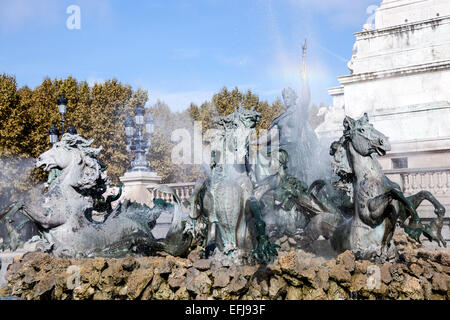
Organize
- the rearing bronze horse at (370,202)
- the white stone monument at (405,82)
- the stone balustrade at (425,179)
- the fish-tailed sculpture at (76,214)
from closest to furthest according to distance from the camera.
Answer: the rearing bronze horse at (370,202) → the fish-tailed sculpture at (76,214) → the stone balustrade at (425,179) → the white stone monument at (405,82)

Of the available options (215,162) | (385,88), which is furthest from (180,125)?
(215,162)

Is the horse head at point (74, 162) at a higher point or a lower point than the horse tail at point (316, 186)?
higher

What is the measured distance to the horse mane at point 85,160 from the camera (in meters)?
6.44

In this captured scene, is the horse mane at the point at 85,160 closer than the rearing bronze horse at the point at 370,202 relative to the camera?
No

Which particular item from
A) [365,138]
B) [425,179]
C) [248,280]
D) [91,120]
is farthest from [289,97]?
[91,120]

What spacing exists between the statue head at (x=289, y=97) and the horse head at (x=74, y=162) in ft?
12.0

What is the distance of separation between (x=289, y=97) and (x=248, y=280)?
4.96 metres

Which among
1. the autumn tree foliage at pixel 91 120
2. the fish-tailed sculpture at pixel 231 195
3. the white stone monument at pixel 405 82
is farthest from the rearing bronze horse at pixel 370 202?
the autumn tree foliage at pixel 91 120

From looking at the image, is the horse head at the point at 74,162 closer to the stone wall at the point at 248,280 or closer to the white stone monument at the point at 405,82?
the stone wall at the point at 248,280

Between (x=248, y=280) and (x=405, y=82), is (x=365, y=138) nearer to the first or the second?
(x=248, y=280)

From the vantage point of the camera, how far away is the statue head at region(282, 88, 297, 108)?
8.80 m

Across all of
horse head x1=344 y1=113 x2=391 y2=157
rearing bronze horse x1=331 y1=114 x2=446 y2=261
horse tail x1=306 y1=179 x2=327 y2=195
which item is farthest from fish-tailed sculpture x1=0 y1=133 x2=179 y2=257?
horse head x1=344 y1=113 x2=391 y2=157

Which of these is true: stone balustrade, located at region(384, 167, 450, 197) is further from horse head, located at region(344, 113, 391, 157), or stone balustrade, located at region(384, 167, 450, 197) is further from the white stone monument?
horse head, located at region(344, 113, 391, 157)

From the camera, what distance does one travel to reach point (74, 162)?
21.1ft
